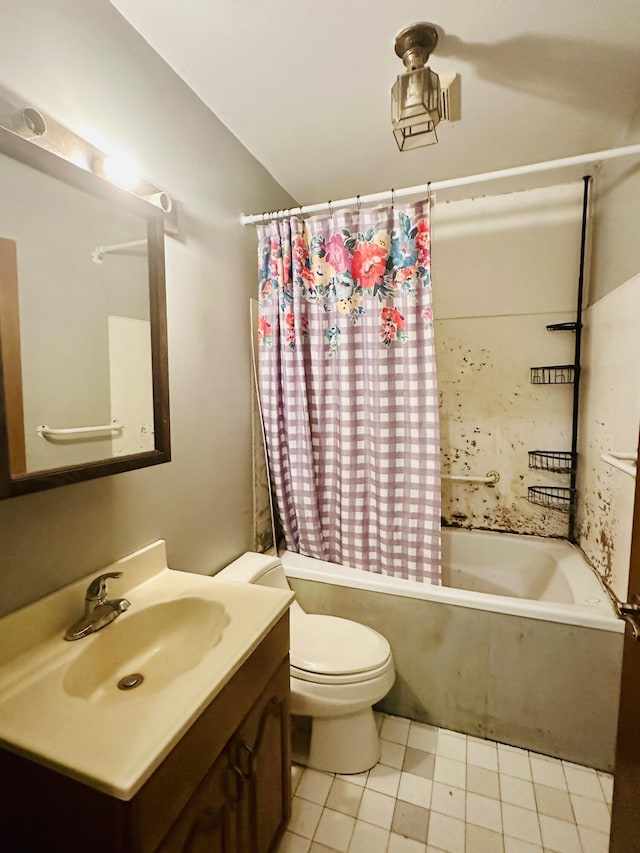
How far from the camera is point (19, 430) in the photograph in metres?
0.87

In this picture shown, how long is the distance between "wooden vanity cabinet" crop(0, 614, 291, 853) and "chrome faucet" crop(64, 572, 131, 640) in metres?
0.29

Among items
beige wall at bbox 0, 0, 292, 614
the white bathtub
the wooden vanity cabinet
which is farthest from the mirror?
the white bathtub

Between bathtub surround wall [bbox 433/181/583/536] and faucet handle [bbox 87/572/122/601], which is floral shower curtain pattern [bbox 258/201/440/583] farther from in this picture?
faucet handle [bbox 87/572/122/601]

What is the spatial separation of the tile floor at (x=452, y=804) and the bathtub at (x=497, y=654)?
0.32ft

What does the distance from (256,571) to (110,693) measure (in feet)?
2.46

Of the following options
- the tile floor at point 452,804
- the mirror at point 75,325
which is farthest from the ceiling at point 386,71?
the tile floor at point 452,804

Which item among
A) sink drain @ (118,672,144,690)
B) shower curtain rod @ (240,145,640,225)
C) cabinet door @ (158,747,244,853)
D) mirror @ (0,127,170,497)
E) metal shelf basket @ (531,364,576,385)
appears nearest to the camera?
cabinet door @ (158,747,244,853)

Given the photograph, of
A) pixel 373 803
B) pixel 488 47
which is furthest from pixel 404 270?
pixel 373 803

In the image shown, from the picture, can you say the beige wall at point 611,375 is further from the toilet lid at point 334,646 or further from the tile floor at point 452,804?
the toilet lid at point 334,646

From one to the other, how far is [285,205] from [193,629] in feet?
6.71

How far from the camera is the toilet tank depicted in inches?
63.1

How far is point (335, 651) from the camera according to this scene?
1.45 m

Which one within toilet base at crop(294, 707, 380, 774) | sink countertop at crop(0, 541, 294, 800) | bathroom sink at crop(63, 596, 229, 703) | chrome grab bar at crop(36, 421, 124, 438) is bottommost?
toilet base at crop(294, 707, 380, 774)

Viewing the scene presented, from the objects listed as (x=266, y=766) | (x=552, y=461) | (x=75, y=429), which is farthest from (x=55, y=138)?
(x=552, y=461)
